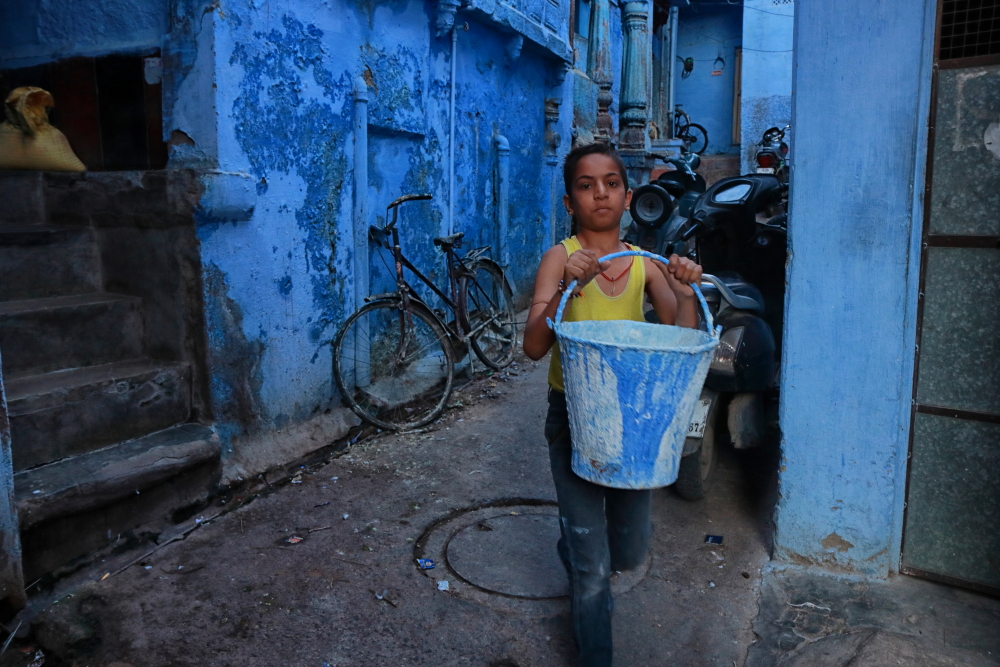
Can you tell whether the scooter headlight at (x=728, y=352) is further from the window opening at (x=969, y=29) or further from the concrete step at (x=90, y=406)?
the concrete step at (x=90, y=406)

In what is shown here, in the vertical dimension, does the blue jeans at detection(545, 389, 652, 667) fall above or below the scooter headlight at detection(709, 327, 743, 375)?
below

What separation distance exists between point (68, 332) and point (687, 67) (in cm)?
1881

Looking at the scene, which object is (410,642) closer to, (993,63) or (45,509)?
(45,509)

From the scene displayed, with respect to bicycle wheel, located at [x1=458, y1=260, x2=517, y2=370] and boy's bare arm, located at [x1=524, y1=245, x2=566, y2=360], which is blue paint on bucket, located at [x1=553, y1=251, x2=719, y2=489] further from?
bicycle wheel, located at [x1=458, y1=260, x2=517, y2=370]

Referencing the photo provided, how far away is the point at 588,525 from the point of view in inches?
89.2

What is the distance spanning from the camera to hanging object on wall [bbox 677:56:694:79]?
1959 cm

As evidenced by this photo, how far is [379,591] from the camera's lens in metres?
2.96

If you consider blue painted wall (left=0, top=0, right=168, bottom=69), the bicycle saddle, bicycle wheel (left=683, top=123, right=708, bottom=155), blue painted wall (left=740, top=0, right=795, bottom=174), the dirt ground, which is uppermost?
blue painted wall (left=740, top=0, right=795, bottom=174)

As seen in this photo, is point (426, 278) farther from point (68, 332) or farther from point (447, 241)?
point (68, 332)

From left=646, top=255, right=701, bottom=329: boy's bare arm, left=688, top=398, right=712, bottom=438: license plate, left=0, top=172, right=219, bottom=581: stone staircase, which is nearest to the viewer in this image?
left=646, top=255, right=701, bottom=329: boy's bare arm

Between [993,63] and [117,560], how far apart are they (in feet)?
12.9

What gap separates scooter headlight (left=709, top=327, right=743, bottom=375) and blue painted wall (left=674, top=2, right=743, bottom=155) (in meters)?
17.1

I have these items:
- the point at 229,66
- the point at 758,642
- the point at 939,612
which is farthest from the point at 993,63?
the point at 229,66

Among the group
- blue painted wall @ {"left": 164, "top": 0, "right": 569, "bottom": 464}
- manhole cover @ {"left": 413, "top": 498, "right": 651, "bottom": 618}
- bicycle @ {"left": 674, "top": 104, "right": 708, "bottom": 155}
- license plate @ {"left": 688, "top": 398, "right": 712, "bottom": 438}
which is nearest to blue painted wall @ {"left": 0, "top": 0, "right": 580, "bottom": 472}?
blue painted wall @ {"left": 164, "top": 0, "right": 569, "bottom": 464}
